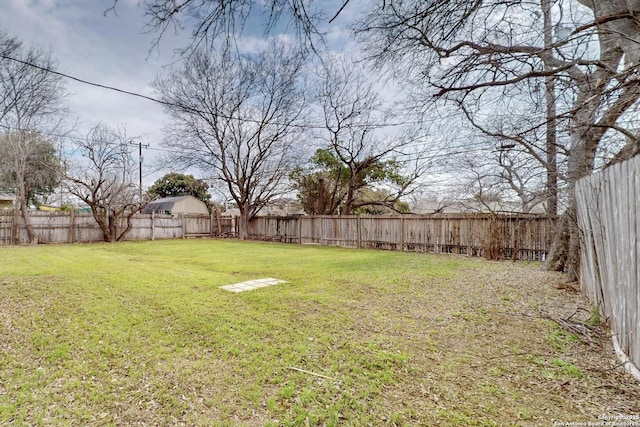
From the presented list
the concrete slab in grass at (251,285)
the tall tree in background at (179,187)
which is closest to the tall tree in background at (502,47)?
the concrete slab in grass at (251,285)

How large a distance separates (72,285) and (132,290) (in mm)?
982

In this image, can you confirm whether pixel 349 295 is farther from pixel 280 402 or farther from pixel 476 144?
pixel 476 144

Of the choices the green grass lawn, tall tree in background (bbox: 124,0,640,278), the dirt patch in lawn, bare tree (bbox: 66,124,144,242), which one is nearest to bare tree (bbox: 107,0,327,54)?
tall tree in background (bbox: 124,0,640,278)

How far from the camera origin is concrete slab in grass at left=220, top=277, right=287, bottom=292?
4.84 meters

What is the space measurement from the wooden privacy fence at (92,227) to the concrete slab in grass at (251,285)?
11036 mm

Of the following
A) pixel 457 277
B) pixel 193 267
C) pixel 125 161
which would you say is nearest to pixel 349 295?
pixel 457 277

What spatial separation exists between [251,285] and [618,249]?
4.38 metres

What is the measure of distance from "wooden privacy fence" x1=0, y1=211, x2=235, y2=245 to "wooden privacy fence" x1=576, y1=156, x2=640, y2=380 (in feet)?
50.1

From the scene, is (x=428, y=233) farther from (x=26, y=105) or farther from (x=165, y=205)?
(x=165, y=205)

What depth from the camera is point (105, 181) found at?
12.8 meters

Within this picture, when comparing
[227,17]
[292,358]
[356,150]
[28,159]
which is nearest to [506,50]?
[227,17]

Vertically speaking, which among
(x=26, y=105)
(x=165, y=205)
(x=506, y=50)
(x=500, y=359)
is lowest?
(x=500, y=359)

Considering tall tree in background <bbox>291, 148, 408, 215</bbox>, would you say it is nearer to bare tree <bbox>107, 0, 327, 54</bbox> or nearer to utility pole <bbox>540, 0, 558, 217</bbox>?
utility pole <bbox>540, 0, 558, 217</bbox>

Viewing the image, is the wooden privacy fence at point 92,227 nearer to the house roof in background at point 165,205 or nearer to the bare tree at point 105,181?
the bare tree at point 105,181
